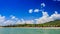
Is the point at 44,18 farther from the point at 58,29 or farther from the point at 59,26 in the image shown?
the point at 58,29

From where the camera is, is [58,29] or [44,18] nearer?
[44,18]

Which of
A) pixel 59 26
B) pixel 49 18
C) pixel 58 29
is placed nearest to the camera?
pixel 49 18

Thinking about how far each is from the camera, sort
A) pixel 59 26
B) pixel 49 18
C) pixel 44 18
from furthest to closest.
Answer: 1. pixel 59 26
2. pixel 49 18
3. pixel 44 18

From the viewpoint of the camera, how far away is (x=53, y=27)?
531 inches

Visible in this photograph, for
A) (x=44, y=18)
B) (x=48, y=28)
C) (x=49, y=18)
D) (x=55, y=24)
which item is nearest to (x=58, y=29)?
(x=55, y=24)

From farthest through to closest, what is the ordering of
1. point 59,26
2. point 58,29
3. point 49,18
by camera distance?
point 58,29 < point 59,26 < point 49,18

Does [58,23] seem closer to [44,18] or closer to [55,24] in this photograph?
[55,24]

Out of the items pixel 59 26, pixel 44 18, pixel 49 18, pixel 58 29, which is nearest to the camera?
pixel 44 18

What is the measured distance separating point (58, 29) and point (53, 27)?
80 centimetres

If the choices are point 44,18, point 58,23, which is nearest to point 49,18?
point 44,18

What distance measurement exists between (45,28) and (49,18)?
181cm

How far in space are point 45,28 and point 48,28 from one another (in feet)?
1.98

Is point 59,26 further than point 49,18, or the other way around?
point 59,26

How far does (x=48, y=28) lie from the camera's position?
1282 cm
